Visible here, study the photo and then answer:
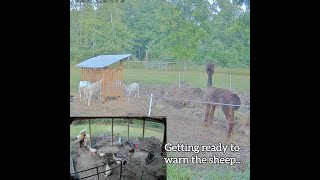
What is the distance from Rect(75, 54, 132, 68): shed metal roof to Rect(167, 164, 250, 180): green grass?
77 cm

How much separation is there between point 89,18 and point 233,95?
108 cm

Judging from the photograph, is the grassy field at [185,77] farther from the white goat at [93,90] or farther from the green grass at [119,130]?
the green grass at [119,130]

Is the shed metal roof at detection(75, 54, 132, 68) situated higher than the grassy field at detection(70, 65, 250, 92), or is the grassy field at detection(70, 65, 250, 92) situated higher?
the shed metal roof at detection(75, 54, 132, 68)

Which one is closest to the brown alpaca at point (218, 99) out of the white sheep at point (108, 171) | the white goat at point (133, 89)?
the white goat at point (133, 89)

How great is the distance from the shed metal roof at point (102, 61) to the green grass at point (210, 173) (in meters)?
0.77

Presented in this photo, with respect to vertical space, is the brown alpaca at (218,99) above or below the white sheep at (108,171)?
above

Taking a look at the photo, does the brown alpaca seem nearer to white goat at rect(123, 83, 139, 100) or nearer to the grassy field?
the grassy field

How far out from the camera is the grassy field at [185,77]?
191 cm

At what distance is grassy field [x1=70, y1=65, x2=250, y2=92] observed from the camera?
6.26ft

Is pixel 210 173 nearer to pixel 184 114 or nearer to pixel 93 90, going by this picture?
pixel 184 114

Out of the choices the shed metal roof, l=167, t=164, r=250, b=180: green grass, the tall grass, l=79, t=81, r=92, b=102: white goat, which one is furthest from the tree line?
l=167, t=164, r=250, b=180: green grass
